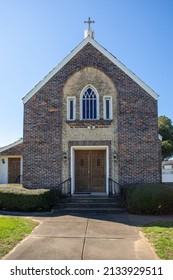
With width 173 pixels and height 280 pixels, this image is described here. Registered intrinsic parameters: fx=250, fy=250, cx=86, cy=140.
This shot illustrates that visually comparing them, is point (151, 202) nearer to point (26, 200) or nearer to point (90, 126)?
point (90, 126)

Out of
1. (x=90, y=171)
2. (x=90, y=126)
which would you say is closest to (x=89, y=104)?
(x=90, y=126)

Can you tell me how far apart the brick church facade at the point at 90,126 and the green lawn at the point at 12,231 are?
4.76 meters

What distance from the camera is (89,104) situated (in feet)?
46.0

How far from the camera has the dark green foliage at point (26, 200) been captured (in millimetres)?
11167

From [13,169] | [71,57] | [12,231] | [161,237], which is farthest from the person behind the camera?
[13,169]

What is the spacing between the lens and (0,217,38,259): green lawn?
6.23m

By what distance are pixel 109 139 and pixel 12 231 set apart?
755 centimetres

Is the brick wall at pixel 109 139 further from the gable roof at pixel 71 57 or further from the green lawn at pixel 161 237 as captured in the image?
the green lawn at pixel 161 237

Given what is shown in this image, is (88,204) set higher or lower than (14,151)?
lower

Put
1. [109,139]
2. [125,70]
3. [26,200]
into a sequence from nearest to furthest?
[26,200] → [109,139] → [125,70]

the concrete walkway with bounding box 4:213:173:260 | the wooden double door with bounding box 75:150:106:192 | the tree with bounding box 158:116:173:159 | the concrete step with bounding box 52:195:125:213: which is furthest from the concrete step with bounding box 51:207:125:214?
the tree with bounding box 158:116:173:159

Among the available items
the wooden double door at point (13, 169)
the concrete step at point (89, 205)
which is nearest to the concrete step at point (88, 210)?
the concrete step at point (89, 205)

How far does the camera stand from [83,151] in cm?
1419
